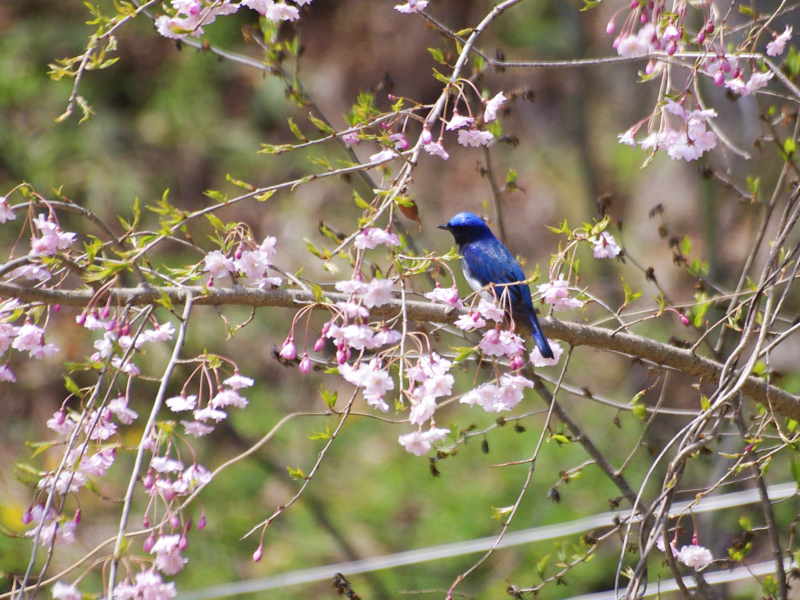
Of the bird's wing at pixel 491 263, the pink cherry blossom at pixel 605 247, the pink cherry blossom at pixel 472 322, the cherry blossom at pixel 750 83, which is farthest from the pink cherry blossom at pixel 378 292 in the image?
the bird's wing at pixel 491 263

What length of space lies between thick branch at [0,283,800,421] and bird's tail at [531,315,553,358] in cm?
5

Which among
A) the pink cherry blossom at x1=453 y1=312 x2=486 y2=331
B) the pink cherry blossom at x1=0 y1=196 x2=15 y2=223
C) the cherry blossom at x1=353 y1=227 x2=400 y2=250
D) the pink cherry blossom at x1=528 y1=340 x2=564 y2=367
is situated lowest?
the pink cherry blossom at x1=528 y1=340 x2=564 y2=367

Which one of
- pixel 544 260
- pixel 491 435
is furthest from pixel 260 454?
pixel 544 260

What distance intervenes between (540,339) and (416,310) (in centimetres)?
51

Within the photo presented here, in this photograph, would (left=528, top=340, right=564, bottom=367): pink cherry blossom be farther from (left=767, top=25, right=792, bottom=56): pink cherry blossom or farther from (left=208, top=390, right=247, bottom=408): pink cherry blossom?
(left=767, top=25, right=792, bottom=56): pink cherry blossom

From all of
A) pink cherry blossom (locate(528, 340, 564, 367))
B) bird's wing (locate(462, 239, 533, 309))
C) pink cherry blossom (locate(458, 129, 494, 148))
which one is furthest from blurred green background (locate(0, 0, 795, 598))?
pink cherry blossom (locate(458, 129, 494, 148))

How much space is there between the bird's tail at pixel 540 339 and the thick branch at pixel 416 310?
0.05 m

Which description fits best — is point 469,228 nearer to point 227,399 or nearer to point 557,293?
point 557,293

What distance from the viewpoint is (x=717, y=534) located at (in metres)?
4.73

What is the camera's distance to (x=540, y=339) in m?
2.41

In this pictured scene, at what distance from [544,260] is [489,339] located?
6010 mm

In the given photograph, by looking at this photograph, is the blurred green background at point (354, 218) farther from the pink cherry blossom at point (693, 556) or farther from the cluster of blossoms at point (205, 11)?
the cluster of blossoms at point (205, 11)

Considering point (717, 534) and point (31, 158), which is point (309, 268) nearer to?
point (31, 158)

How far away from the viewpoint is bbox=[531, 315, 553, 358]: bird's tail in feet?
7.78
